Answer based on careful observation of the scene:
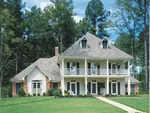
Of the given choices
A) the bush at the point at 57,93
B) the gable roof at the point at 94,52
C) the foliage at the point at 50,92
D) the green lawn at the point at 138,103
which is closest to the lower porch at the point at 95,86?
the foliage at the point at 50,92

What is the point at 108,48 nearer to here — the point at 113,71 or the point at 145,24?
the point at 113,71

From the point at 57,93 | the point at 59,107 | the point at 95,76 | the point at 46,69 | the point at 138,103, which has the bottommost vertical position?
the point at 57,93

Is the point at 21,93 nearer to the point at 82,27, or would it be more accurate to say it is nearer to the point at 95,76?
the point at 95,76

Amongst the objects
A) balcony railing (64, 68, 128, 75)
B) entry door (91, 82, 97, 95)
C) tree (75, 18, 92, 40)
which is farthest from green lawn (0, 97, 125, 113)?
tree (75, 18, 92, 40)

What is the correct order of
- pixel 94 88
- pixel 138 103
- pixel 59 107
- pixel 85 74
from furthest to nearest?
pixel 94 88
pixel 85 74
pixel 138 103
pixel 59 107

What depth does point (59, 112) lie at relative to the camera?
14.3 m

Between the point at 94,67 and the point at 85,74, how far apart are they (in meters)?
2.33

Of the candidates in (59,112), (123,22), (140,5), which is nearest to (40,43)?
(123,22)

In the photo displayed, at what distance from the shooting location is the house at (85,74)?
32.2 metres

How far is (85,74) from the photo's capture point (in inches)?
1251

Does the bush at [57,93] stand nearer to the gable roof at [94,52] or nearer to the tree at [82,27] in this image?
the gable roof at [94,52]

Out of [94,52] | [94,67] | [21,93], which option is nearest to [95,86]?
[94,67]

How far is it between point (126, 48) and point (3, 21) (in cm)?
2256

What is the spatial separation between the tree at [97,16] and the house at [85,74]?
43.8ft
